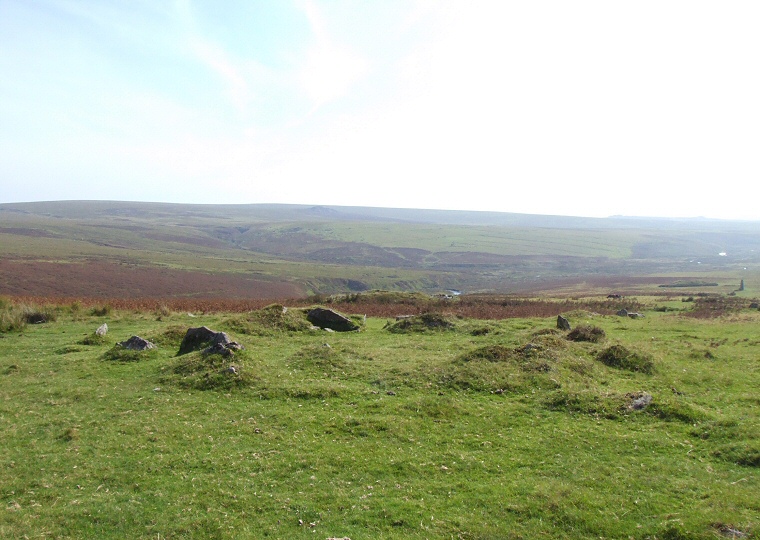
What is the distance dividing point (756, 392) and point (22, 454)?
22033 millimetres

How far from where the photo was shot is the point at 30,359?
2125 cm

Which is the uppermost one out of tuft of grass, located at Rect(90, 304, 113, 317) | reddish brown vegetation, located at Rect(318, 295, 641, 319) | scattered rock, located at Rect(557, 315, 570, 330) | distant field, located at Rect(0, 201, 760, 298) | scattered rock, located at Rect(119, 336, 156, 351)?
scattered rock, located at Rect(557, 315, 570, 330)

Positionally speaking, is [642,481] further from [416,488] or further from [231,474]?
[231,474]

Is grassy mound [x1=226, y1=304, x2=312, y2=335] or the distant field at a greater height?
grassy mound [x1=226, y1=304, x2=312, y2=335]

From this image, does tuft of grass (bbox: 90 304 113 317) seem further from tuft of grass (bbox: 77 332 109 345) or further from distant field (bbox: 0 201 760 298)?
distant field (bbox: 0 201 760 298)

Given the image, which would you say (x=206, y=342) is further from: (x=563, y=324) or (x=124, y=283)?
(x=124, y=283)

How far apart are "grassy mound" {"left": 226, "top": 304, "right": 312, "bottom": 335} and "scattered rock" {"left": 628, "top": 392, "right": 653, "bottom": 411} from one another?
57.6 ft

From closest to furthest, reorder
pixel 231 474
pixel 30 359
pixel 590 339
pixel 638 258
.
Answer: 1. pixel 231 474
2. pixel 30 359
3. pixel 590 339
4. pixel 638 258

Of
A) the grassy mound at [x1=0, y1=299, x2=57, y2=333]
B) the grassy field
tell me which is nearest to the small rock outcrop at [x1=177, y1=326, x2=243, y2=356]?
the grassy field

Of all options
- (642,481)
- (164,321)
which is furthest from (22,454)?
(164,321)

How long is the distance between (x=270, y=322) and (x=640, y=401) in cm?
1888

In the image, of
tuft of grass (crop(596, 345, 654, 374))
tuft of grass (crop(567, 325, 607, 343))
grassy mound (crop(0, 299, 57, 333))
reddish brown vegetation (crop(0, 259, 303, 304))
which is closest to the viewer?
tuft of grass (crop(596, 345, 654, 374))

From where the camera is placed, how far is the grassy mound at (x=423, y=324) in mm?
28258

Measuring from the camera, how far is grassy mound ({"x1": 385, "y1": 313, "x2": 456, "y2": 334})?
28258mm
